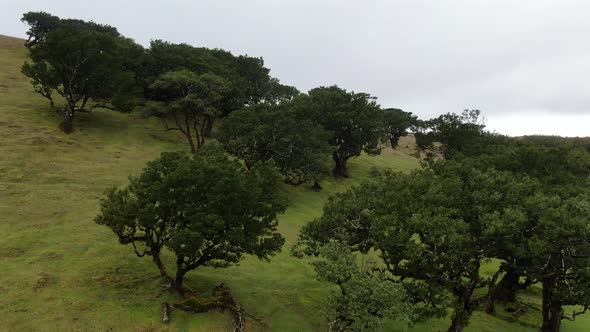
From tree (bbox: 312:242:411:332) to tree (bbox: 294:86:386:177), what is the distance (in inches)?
1699

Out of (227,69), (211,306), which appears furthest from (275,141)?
(211,306)

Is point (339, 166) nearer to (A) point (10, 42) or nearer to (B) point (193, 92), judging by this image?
(B) point (193, 92)

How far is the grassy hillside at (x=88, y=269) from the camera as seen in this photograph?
2391cm

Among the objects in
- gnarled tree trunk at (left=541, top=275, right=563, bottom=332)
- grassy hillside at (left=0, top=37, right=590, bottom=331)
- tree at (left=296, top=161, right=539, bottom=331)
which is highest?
tree at (left=296, top=161, right=539, bottom=331)

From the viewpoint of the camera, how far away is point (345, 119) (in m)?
65.2

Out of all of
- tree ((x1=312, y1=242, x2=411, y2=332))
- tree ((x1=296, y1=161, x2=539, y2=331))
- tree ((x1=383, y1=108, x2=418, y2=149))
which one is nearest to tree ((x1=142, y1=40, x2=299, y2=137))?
tree ((x1=383, y1=108, x2=418, y2=149))

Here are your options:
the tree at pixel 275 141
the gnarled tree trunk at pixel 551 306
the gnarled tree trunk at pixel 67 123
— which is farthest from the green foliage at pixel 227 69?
the gnarled tree trunk at pixel 551 306

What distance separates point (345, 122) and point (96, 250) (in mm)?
42216

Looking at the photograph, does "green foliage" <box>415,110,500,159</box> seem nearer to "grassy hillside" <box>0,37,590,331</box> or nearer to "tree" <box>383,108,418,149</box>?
"tree" <box>383,108,418,149</box>

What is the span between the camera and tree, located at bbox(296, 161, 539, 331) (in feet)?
72.4

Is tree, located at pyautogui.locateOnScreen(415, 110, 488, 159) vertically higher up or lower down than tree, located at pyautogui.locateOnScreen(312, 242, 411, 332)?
higher up

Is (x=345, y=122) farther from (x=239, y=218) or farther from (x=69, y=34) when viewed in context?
(x=239, y=218)

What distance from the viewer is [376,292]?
1939 cm

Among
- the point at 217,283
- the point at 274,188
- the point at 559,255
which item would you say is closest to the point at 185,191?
the point at 274,188
